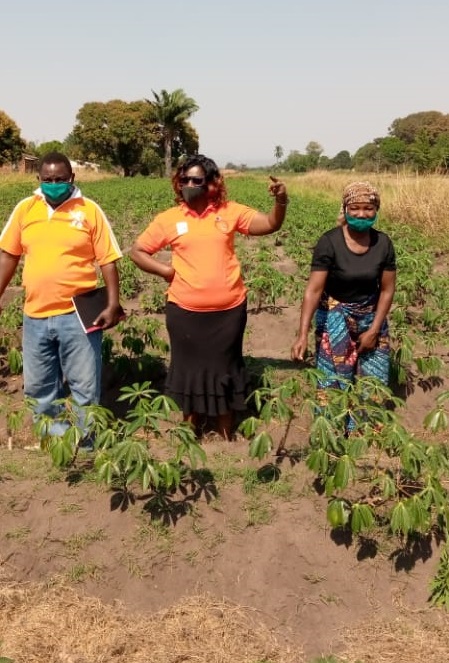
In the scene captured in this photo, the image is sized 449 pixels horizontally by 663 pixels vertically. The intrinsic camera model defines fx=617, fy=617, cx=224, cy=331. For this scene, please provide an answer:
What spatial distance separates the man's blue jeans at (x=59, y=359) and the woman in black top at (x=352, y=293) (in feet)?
3.56

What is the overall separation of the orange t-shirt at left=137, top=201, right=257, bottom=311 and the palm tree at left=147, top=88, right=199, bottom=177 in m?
40.9

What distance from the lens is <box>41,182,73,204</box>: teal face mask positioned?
3007 millimetres

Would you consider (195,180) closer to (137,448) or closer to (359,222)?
(359,222)

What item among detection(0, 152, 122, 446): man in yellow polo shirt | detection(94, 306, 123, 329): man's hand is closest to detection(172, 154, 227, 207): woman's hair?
detection(0, 152, 122, 446): man in yellow polo shirt

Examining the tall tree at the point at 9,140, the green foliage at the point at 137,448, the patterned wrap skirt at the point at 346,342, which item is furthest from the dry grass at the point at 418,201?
the tall tree at the point at 9,140

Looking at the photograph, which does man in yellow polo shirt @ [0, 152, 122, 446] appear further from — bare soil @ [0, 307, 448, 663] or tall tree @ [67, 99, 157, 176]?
tall tree @ [67, 99, 157, 176]

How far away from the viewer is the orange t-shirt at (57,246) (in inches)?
121

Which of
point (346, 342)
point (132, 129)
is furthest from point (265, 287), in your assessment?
point (132, 129)

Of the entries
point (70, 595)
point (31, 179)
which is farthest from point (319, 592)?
point (31, 179)

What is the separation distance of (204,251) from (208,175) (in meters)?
0.37

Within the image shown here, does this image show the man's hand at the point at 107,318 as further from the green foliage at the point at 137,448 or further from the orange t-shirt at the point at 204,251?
the green foliage at the point at 137,448

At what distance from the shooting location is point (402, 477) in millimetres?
2799

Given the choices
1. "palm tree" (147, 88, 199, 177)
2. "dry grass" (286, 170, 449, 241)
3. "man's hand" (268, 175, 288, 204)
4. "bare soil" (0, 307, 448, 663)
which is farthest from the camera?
"palm tree" (147, 88, 199, 177)

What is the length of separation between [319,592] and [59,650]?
96 cm
